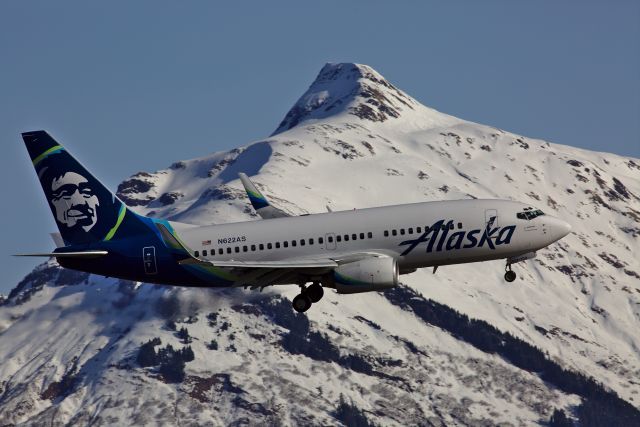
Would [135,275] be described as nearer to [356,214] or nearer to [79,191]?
[79,191]

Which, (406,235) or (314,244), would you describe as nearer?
(406,235)

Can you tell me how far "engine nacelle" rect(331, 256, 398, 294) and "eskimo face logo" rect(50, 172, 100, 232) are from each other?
21033 millimetres

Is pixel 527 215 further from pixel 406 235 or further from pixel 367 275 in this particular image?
pixel 367 275

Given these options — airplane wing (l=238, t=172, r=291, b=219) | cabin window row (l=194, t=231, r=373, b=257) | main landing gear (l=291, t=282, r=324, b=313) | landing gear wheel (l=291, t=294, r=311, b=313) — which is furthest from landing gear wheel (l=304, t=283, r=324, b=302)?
airplane wing (l=238, t=172, r=291, b=219)

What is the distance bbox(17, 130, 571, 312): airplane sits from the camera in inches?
3740

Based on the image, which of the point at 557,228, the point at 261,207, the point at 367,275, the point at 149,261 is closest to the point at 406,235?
the point at 367,275

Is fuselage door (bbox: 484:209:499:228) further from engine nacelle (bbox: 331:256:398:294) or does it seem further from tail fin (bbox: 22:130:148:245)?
tail fin (bbox: 22:130:148:245)

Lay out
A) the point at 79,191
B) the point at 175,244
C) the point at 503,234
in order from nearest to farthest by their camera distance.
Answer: the point at 175,244 < the point at 503,234 < the point at 79,191

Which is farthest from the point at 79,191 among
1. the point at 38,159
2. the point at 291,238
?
the point at 291,238

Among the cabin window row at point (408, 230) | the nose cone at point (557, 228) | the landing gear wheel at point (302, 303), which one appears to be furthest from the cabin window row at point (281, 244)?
the nose cone at point (557, 228)

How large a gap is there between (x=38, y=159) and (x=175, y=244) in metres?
19.9

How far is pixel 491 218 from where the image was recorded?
3794 inches

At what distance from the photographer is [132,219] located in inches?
4001

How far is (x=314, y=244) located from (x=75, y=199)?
Answer: 20468 mm
